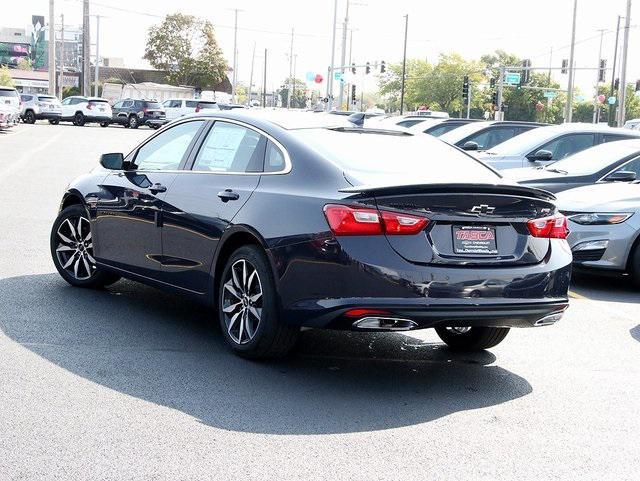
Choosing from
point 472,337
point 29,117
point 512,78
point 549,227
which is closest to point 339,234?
point 549,227

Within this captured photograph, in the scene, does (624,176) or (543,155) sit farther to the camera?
(543,155)

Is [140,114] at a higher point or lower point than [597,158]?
lower

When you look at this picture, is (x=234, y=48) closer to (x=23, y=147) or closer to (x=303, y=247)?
(x=23, y=147)

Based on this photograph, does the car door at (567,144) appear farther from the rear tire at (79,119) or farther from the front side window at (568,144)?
the rear tire at (79,119)

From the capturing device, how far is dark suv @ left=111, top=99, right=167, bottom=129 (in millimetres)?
60375

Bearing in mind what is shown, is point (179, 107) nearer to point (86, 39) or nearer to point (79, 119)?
point (79, 119)

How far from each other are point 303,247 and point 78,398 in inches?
58.8

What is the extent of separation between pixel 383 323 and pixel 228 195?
1.50m

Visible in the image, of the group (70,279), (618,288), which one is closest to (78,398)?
(70,279)

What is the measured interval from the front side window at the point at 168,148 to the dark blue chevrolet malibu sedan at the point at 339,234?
0.10 feet

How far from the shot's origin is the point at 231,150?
24.0ft

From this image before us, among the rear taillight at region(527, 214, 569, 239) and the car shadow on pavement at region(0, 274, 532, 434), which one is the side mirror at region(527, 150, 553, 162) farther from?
the rear taillight at region(527, 214, 569, 239)

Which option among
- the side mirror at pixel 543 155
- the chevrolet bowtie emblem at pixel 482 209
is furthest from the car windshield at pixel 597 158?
the chevrolet bowtie emblem at pixel 482 209

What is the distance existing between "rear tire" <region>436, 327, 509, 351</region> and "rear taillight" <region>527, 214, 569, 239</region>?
83 centimetres
